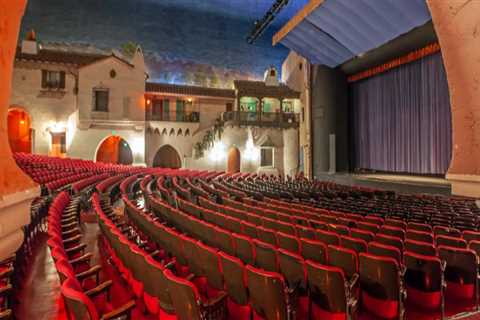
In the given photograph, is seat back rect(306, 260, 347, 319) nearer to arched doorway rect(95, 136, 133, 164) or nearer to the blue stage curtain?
the blue stage curtain

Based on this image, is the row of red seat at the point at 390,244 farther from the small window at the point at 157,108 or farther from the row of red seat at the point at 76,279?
the small window at the point at 157,108

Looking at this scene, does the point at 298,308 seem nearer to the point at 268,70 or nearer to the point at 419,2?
the point at 419,2

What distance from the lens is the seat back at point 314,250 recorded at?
2570 millimetres

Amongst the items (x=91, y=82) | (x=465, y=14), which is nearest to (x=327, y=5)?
(x=465, y=14)

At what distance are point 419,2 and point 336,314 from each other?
7.81m

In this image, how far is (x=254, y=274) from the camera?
1922 millimetres

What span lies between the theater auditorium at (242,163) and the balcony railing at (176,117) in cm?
18

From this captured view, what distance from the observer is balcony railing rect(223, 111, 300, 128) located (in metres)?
15.9

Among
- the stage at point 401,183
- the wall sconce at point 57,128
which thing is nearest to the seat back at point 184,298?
the stage at point 401,183

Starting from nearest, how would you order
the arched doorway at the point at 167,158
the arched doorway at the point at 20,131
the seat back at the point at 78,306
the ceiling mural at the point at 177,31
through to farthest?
the seat back at the point at 78,306, the arched doorway at the point at 20,131, the ceiling mural at the point at 177,31, the arched doorway at the point at 167,158

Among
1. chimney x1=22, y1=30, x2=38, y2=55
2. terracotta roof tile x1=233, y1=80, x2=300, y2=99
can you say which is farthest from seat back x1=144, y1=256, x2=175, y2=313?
chimney x1=22, y1=30, x2=38, y2=55

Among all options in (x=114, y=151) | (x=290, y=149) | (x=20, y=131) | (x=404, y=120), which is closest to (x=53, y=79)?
(x=20, y=131)

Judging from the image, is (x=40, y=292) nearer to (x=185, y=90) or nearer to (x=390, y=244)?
(x=390, y=244)

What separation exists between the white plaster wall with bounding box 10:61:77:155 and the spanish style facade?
4 cm
